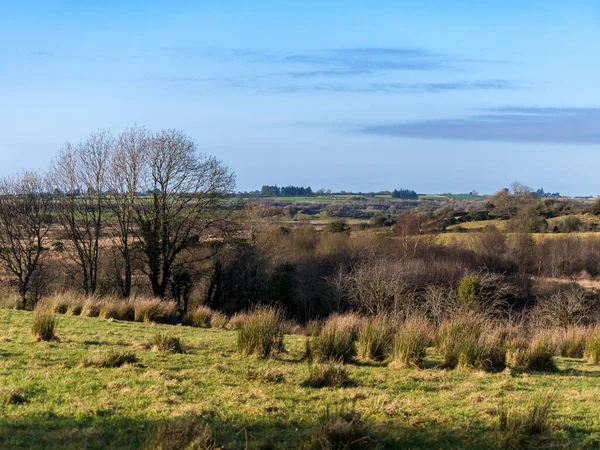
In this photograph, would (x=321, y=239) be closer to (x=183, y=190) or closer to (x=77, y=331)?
(x=183, y=190)

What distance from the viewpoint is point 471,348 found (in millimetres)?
9539

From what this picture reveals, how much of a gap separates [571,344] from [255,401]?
10.2m

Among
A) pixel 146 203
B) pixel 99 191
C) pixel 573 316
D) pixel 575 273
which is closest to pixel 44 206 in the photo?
pixel 99 191

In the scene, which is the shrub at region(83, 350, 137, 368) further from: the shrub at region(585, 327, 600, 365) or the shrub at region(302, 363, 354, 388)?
the shrub at region(585, 327, 600, 365)

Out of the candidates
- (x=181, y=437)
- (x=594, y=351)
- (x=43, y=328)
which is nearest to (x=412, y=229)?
(x=594, y=351)

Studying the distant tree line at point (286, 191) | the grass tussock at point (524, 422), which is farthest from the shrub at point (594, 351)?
the distant tree line at point (286, 191)

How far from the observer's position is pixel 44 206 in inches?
1300

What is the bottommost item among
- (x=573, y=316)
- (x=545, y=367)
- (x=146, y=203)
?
(x=573, y=316)

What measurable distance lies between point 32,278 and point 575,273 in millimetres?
44801

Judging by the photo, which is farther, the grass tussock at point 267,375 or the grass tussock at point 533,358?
the grass tussock at point 533,358

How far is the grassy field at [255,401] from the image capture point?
18.2ft

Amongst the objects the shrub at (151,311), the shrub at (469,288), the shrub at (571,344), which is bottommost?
the shrub at (469,288)

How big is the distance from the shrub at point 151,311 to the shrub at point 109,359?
8.16 m

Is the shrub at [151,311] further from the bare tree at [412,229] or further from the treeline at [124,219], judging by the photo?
the bare tree at [412,229]
